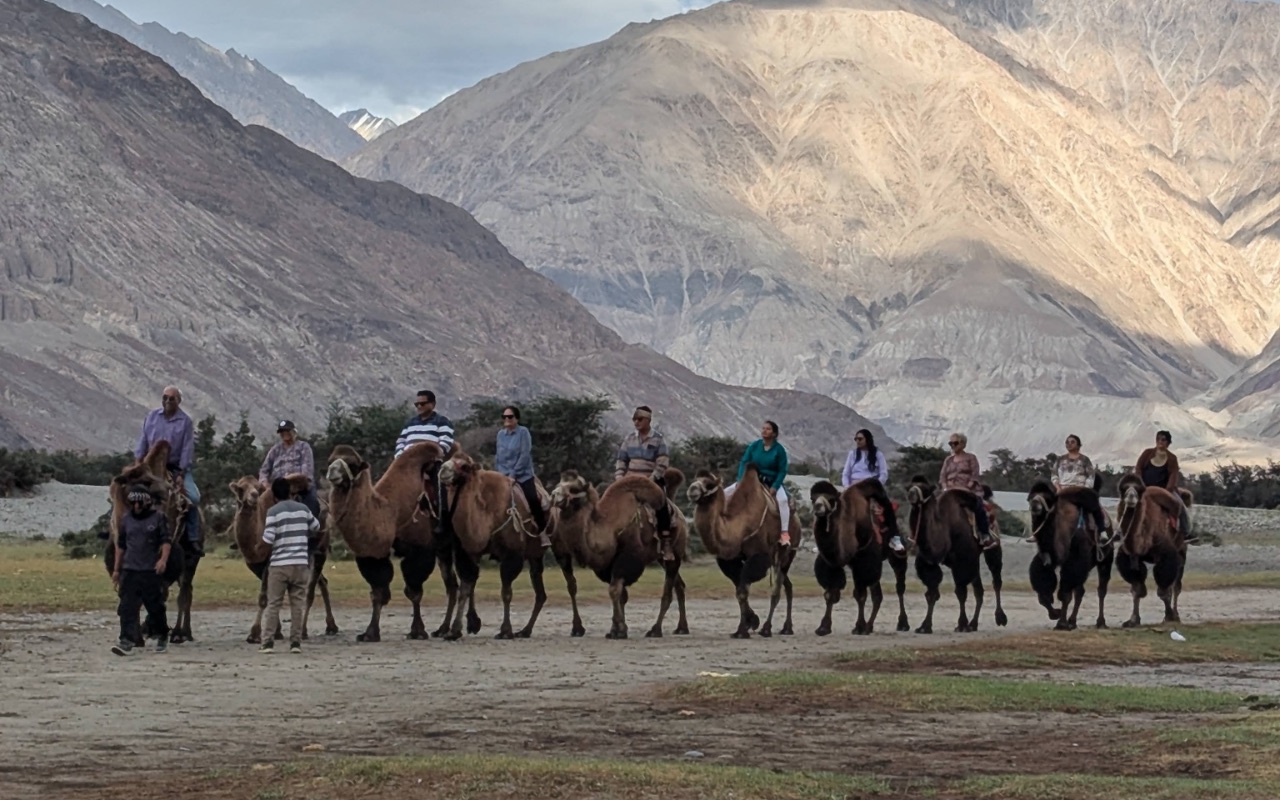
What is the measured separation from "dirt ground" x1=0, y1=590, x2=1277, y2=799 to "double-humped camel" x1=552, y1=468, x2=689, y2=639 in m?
0.84

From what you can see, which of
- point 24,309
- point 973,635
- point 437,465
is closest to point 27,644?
Result: point 437,465

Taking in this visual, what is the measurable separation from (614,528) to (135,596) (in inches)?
219

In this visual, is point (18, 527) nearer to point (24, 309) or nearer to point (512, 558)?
point (512, 558)

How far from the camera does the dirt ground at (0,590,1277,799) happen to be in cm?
1328

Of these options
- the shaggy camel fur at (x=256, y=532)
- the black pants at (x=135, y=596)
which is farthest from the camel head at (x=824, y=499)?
the black pants at (x=135, y=596)

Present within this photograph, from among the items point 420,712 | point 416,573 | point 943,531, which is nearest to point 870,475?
point 943,531

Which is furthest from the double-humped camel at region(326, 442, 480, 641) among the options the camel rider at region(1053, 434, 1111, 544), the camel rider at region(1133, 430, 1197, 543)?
the camel rider at region(1133, 430, 1197, 543)

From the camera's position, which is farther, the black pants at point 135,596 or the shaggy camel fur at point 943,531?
the shaggy camel fur at point 943,531

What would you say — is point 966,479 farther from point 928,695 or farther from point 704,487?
point 928,695

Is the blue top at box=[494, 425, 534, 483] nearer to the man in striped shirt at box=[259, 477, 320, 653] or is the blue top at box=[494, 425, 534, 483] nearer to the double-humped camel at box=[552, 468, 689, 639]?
the double-humped camel at box=[552, 468, 689, 639]

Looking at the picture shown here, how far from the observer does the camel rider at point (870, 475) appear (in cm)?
2598

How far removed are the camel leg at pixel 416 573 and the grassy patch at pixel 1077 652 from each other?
16.8ft

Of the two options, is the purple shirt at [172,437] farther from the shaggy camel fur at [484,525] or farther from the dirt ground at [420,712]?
the shaggy camel fur at [484,525]

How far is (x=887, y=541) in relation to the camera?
26.1 m
